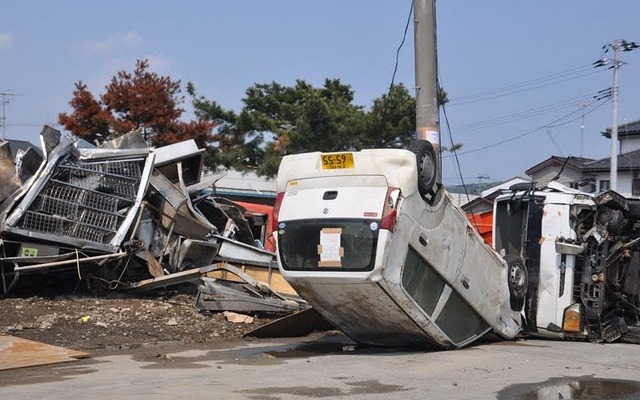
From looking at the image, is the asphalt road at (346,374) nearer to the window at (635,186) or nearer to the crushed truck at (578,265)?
the crushed truck at (578,265)

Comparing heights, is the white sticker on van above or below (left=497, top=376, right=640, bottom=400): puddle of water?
above

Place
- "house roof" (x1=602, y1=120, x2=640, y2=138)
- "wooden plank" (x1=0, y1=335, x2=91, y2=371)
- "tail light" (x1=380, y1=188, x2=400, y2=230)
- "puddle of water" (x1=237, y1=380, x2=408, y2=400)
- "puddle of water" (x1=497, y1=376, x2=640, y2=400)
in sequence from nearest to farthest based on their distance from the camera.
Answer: "puddle of water" (x1=237, y1=380, x2=408, y2=400), "puddle of water" (x1=497, y1=376, x2=640, y2=400), "tail light" (x1=380, y1=188, x2=400, y2=230), "wooden plank" (x1=0, y1=335, x2=91, y2=371), "house roof" (x1=602, y1=120, x2=640, y2=138)

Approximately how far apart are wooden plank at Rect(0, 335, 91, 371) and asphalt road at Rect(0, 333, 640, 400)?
0.57ft

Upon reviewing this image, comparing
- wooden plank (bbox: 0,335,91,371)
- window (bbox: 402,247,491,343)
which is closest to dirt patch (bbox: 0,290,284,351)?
wooden plank (bbox: 0,335,91,371)

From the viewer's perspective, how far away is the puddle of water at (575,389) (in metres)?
7.62

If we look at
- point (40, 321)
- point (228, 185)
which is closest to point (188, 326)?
point (40, 321)

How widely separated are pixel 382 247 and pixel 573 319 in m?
3.47

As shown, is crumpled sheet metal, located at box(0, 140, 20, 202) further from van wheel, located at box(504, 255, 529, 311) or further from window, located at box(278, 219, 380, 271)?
van wheel, located at box(504, 255, 529, 311)

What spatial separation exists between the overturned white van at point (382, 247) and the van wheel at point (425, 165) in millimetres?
21

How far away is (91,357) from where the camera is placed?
10.3m

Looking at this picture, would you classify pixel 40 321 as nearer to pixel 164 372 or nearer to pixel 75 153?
pixel 75 153

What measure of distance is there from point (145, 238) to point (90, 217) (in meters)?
1.40

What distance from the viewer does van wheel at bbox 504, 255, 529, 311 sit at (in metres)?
10.9

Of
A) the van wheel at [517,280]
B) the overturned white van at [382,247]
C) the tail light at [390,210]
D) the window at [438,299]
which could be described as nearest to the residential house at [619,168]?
the van wheel at [517,280]
